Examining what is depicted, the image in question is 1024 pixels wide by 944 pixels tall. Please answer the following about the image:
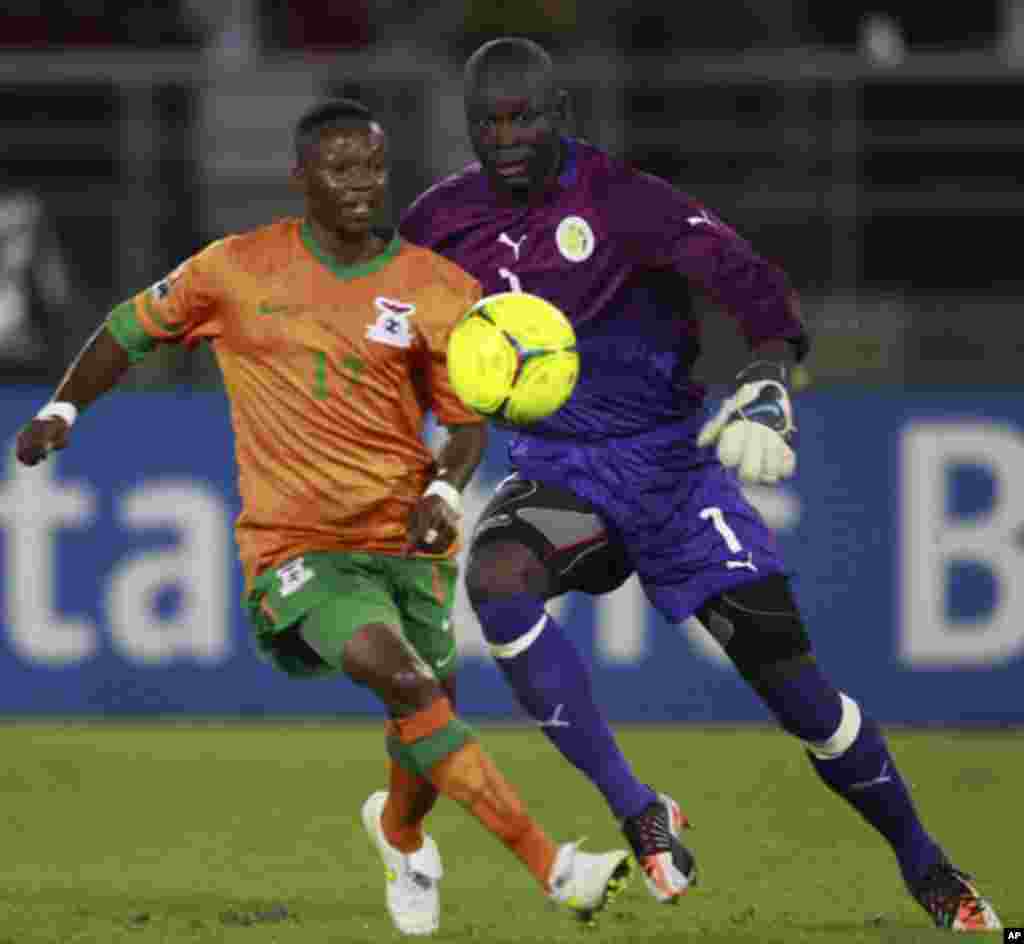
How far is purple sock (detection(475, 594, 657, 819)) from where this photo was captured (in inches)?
252

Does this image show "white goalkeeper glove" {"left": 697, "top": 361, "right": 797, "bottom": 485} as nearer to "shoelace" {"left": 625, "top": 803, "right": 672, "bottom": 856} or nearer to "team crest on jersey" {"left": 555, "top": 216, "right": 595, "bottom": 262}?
"team crest on jersey" {"left": 555, "top": 216, "right": 595, "bottom": 262}

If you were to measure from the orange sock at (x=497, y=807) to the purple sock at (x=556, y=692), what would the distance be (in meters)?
0.55

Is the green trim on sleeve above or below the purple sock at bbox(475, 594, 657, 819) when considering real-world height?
above

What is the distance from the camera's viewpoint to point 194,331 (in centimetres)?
657

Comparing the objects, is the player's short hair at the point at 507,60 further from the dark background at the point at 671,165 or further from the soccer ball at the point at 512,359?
the dark background at the point at 671,165

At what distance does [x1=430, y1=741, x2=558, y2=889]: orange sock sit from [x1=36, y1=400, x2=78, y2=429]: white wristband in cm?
139

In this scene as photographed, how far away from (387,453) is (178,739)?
5.01 m

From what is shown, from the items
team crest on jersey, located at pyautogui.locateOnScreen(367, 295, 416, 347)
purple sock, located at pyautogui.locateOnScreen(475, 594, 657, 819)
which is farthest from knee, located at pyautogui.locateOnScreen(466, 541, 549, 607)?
team crest on jersey, located at pyautogui.locateOnScreen(367, 295, 416, 347)

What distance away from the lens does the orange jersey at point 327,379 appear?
6.37 meters

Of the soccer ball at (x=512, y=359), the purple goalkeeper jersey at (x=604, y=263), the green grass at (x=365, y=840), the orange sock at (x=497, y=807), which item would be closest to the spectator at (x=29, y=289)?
the green grass at (x=365, y=840)

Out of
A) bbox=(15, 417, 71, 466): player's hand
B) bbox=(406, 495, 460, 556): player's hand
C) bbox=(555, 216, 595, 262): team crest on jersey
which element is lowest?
bbox=(406, 495, 460, 556): player's hand

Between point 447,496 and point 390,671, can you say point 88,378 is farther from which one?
point 390,671

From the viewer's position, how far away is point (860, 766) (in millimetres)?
6621

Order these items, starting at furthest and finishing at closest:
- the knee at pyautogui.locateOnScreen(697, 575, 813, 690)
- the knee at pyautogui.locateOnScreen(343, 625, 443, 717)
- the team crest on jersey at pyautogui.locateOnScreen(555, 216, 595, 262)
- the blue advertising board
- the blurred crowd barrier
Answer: the blurred crowd barrier < the blue advertising board < the team crest on jersey at pyautogui.locateOnScreen(555, 216, 595, 262) < the knee at pyautogui.locateOnScreen(697, 575, 813, 690) < the knee at pyautogui.locateOnScreen(343, 625, 443, 717)
